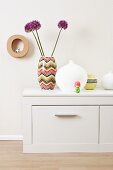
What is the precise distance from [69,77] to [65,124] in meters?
0.40

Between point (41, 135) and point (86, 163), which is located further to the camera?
point (41, 135)

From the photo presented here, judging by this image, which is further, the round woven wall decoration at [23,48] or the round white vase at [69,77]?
the round woven wall decoration at [23,48]

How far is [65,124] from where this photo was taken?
2420mm

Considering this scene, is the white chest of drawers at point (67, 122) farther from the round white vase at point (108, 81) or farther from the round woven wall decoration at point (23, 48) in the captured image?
the round woven wall decoration at point (23, 48)

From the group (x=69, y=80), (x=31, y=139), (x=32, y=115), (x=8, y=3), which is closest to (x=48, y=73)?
(x=69, y=80)

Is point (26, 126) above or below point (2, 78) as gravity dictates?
below

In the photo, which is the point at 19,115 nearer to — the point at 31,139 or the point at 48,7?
the point at 31,139

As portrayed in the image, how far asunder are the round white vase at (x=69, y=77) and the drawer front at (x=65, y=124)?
7.7 inches

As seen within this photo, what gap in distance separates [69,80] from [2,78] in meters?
0.72

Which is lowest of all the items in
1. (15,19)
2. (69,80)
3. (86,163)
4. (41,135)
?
(86,163)

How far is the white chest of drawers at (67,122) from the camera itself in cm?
239

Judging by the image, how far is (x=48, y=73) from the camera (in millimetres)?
2559

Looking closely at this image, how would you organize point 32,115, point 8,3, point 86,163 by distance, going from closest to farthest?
point 86,163 < point 32,115 < point 8,3

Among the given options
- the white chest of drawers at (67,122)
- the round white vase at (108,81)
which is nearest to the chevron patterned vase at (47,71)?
the white chest of drawers at (67,122)
